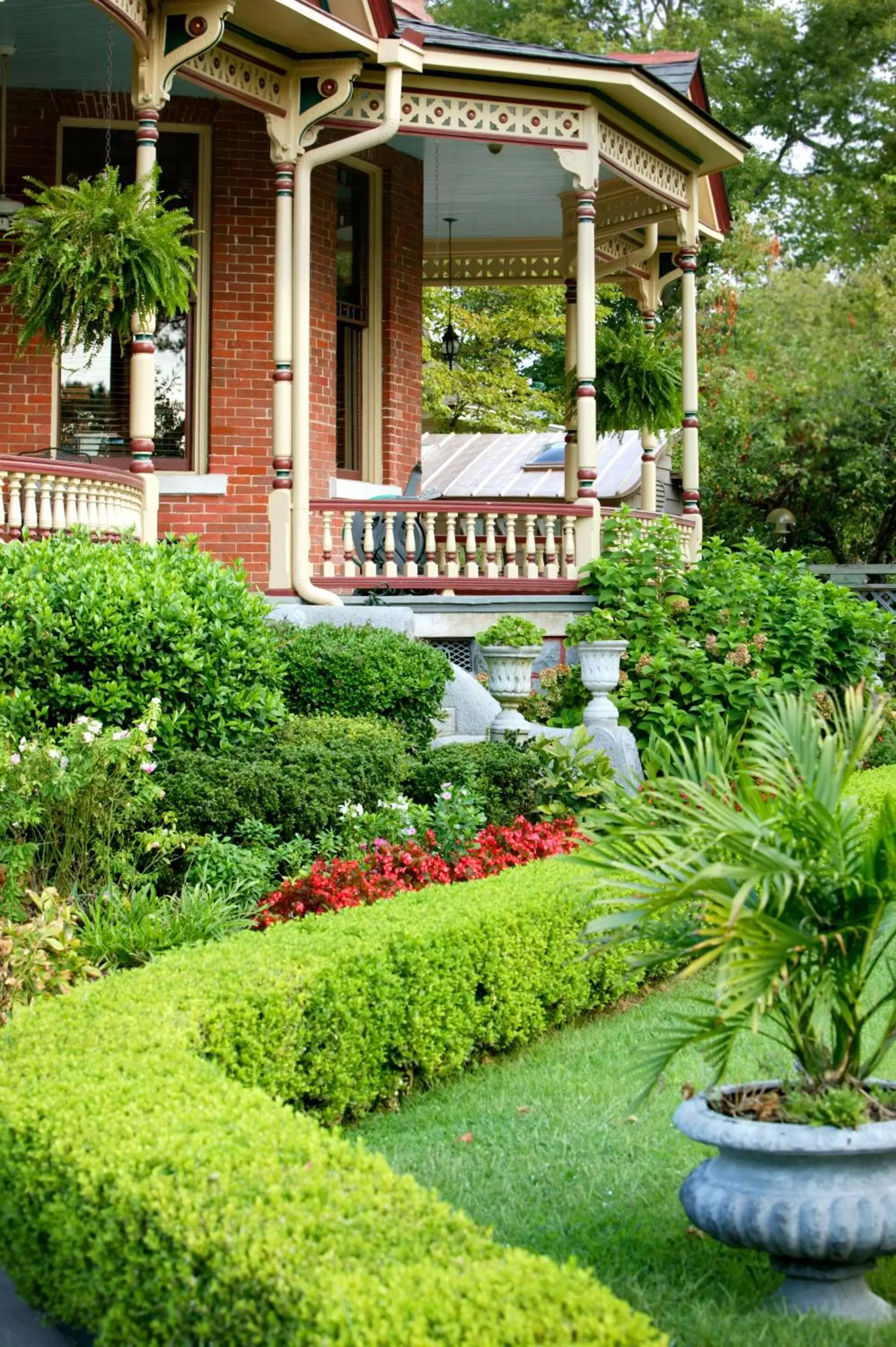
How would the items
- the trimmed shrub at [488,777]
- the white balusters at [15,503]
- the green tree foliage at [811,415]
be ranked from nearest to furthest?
the trimmed shrub at [488,777], the white balusters at [15,503], the green tree foliage at [811,415]

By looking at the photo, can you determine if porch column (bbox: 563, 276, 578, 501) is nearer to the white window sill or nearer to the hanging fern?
the hanging fern

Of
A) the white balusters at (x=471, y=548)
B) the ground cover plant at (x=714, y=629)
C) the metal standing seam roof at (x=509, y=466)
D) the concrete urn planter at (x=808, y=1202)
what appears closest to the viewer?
the concrete urn planter at (x=808, y=1202)

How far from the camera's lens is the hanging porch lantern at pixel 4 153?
39.8ft

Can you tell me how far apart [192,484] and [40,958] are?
7961mm

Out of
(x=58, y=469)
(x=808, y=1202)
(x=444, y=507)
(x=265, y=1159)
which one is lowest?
(x=808, y=1202)

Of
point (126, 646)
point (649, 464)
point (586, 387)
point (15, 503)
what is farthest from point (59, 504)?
point (649, 464)

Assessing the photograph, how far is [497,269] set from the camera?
744 inches

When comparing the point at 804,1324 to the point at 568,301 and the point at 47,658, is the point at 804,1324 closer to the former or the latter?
the point at 47,658

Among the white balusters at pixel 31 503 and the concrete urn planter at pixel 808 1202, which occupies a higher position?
the white balusters at pixel 31 503

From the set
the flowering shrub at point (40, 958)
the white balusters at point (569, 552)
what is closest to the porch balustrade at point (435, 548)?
the white balusters at point (569, 552)

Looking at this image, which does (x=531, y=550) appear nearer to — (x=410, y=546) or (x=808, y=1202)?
(x=410, y=546)

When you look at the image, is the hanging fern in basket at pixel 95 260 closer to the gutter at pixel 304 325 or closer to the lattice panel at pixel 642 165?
the gutter at pixel 304 325

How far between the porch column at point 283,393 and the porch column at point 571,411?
15.5ft

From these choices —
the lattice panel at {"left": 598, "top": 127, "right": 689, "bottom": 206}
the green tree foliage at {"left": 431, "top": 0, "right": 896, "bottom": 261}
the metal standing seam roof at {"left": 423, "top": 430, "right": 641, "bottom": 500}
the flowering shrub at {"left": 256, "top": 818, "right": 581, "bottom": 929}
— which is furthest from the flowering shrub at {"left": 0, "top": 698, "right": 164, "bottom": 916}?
the green tree foliage at {"left": 431, "top": 0, "right": 896, "bottom": 261}
